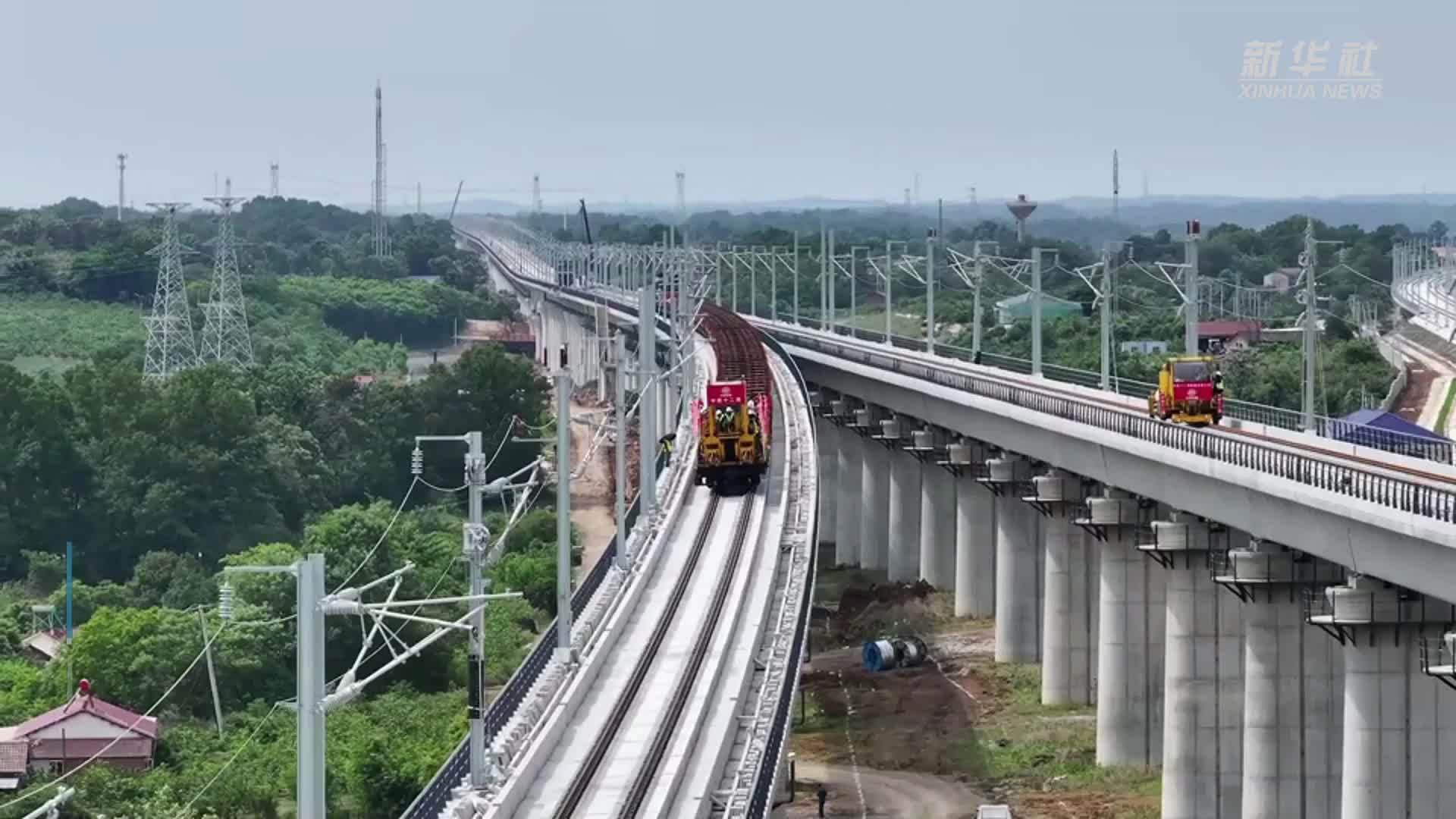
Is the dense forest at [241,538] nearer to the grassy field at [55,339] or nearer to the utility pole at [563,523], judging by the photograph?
the grassy field at [55,339]

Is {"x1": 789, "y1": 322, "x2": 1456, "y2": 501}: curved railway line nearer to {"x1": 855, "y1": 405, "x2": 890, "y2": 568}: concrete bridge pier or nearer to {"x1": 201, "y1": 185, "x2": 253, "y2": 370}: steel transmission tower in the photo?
{"x1": 855, "y1": 405, "x2": 890, "y2": 568}: concrete bridge pier

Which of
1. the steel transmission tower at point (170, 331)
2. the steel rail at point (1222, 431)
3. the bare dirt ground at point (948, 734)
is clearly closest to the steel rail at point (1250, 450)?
the steel rail at point (1222, 431)

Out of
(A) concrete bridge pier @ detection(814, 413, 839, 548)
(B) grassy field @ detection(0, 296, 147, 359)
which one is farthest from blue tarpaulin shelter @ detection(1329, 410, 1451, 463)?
(B) grassy field @ detection(0, 296, 147, 359)

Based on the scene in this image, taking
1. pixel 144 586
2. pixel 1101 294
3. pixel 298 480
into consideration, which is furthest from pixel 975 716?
pixel 298 480

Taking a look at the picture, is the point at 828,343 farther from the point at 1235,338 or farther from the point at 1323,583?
the point at 1323,583

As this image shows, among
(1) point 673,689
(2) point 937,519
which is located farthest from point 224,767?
(2) point 937,519
